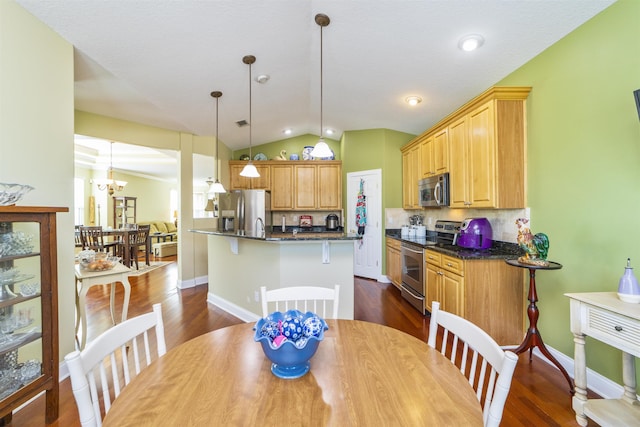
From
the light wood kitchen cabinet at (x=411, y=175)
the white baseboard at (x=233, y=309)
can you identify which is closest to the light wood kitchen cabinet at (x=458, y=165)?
the light wood kitchen cabinet at (x=411, y=175)

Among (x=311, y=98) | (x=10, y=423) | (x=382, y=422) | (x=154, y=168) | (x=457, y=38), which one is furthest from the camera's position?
(x=154, y=168)

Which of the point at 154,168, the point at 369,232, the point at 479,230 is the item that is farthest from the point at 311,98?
the point at 154,168

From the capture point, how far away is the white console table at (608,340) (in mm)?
1483

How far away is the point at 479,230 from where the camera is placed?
304 cm

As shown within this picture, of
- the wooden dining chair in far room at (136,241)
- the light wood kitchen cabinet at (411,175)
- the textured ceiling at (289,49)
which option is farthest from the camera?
the wooden dining chair in far room at (136,241)

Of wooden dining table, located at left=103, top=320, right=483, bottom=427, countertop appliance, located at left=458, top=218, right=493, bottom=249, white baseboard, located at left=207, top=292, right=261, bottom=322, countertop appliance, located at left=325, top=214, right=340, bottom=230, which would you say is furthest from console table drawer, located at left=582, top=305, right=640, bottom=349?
countertop appliance, located at left=325, top=214, right=340, bottom=230

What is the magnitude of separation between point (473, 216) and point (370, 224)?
210 cm

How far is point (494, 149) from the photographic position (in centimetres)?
267

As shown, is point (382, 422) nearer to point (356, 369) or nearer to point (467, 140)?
point (356, 369)

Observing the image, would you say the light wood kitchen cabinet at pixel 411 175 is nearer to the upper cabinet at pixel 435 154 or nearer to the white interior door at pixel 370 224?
the upper cabinet at pixel 435 154

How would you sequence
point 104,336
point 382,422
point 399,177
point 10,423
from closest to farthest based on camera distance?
1. point 382,422
2. point 104,336
3. point 10,423
4. point 399,177

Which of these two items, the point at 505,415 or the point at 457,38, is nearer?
the point at 505,415

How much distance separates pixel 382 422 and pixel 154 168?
30.5 feet

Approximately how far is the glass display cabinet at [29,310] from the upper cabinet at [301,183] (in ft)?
13.7
